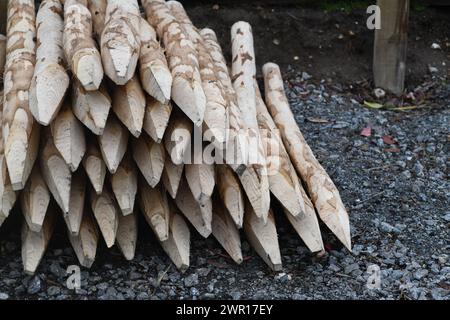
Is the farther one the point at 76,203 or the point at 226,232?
the point at 226,232

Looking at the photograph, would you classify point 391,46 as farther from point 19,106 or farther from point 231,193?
point 19,106

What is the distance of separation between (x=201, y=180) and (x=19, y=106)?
0.84 meters

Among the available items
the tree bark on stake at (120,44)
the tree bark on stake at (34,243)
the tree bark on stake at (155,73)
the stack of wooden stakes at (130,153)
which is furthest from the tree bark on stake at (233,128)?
the tree bark on stake at (34,243)

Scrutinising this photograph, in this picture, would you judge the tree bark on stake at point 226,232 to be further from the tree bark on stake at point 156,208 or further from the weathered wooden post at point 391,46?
the weathered wooden post at point 391,46

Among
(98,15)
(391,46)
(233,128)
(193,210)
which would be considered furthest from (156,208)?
(391,46)

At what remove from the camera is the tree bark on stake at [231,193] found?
3.53 metres

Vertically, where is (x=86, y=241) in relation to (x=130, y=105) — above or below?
below

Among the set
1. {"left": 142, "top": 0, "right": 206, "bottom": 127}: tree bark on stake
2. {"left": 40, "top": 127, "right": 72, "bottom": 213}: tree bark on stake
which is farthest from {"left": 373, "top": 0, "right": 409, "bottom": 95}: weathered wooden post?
{"left": 40, "top": 127, "right": 72, "bottom": 213}: tree bark on stake

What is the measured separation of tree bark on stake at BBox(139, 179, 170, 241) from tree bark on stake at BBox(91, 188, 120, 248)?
0.13 metres

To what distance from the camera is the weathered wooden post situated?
17.0ft

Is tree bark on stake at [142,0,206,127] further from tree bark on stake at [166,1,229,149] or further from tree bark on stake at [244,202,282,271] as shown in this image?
tree bark on stake at [244,202,282,271]

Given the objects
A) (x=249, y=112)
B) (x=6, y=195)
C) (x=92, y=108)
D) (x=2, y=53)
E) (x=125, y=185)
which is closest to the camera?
(x=92, y=108)

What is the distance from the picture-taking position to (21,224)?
12.5ft

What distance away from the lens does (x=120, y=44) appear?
3.41m
